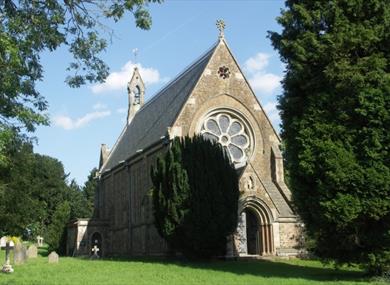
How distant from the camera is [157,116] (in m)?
39.4

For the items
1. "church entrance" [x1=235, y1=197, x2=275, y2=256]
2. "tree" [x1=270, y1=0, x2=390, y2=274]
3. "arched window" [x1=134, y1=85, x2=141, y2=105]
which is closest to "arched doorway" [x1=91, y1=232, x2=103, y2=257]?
"arched window" [x1=134, y1=85, x2=141, y2=105]

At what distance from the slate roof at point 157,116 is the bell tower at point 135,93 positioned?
8.52 ft

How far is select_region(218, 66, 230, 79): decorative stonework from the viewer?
109 feet

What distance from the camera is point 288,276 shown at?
1819 centimetres

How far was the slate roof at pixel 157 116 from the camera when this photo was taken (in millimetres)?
34156

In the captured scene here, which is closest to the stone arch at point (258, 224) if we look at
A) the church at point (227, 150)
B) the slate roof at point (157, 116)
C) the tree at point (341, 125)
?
the church at point (227, 150)

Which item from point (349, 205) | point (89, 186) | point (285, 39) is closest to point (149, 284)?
point (349, 205)

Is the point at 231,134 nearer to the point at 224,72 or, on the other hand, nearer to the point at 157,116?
the point at 224,72

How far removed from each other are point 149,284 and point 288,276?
18.3ft

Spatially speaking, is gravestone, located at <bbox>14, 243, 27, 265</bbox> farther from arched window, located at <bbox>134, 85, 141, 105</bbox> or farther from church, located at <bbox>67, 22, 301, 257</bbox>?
arched window, located at <bbox>134, 85, 141, 105</bbox>

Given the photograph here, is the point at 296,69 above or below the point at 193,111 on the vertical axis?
below

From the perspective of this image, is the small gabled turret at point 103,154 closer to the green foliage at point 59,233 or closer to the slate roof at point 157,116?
the slate roof at point 157,116

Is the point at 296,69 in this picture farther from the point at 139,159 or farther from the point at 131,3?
the point at 139,159

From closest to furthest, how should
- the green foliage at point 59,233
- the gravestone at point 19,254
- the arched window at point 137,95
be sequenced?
the gravestone at point 19,254
the green foliage at point 59,233
the arched window at point 137,95
